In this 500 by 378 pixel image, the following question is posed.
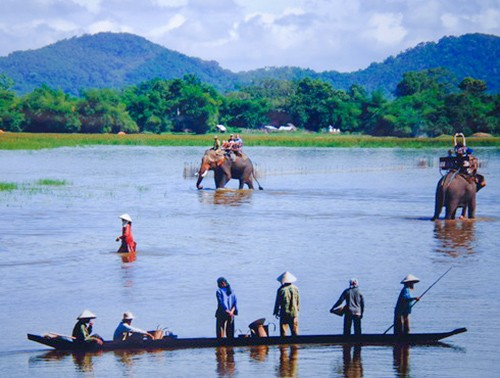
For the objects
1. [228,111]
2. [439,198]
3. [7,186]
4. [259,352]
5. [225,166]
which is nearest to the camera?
[259,352]

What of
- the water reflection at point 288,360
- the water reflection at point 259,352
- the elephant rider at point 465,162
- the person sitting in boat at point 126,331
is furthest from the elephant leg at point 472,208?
the person sitting in boat at point 126,331

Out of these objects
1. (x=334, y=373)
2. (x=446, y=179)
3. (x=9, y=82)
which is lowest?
(x=334, y=373)

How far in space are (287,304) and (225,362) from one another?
4.40 feet

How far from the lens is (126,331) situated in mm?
15602

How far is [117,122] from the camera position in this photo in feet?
356

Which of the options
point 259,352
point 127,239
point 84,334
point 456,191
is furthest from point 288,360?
point 456,191

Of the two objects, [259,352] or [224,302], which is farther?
[259,352]

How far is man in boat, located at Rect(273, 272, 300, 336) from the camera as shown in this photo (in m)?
15.7

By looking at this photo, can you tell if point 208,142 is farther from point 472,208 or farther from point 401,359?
point 401,359

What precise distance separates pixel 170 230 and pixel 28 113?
80.2 m

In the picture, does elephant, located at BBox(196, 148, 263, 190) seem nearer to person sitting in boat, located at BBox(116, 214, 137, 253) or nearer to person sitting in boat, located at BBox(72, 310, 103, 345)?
person sitting in boat, located at BBox(116, 214, 137, 253)

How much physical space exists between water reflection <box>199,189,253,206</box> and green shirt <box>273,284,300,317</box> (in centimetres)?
2294

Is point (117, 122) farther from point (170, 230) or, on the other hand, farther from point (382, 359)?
point (382, 359)

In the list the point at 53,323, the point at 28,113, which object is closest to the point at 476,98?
the point at 28,113
